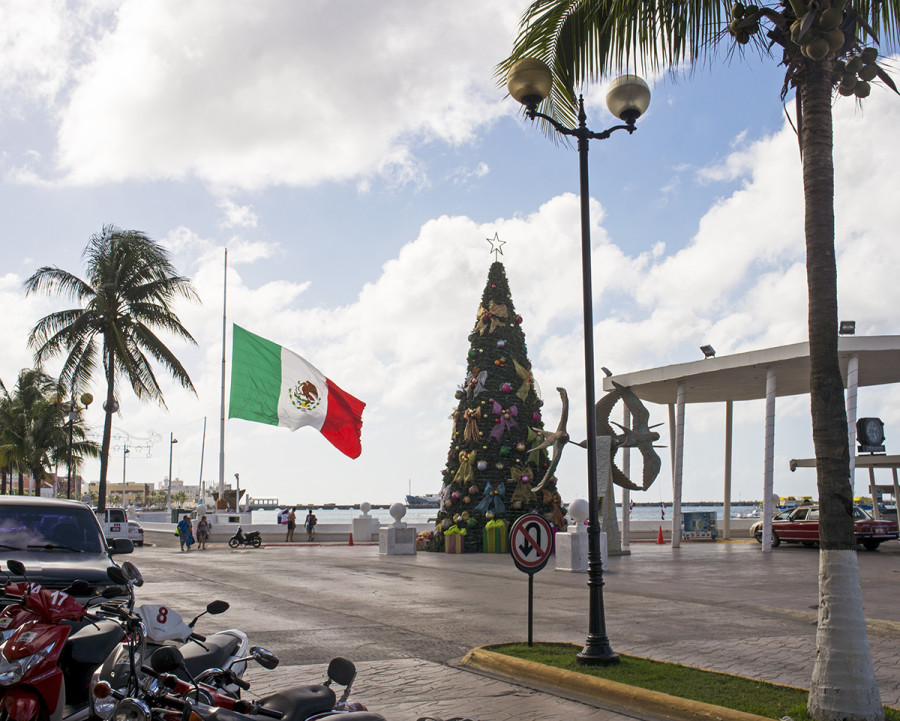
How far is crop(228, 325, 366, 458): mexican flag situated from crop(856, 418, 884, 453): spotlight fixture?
1706cm

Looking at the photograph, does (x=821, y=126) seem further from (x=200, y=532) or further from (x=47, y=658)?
(x=200, y=532)

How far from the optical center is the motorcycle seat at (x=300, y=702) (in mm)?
3760

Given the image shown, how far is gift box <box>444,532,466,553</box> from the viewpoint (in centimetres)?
2788

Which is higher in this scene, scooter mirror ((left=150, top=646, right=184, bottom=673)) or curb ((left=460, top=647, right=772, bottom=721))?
scooter mirror ((left=150, top=646, right=184, bottom=673))

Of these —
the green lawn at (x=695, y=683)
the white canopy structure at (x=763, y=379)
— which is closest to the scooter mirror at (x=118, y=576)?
the green lawn at (x=695, y=683)

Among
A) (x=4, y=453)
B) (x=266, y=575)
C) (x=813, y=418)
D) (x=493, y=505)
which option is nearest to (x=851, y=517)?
(x=813, y=418)

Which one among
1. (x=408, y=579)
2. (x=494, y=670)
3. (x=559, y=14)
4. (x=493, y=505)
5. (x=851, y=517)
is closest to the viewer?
(x=851, y=517)

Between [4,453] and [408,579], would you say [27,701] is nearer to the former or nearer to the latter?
[408,579]

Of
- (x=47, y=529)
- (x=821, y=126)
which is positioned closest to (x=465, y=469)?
(x=47, y=529)

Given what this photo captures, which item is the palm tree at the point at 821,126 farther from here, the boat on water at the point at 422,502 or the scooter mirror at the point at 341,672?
the boat on water at the point at 422,502

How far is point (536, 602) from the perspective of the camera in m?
14.7

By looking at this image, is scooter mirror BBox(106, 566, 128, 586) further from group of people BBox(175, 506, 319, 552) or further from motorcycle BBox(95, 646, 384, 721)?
group of people BBox(175, 506, 319, 552)

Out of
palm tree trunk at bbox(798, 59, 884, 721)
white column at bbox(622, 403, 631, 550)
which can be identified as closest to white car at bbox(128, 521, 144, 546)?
white column at bbox(622, 403, 631, 550)

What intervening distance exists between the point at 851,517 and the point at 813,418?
846 mm
